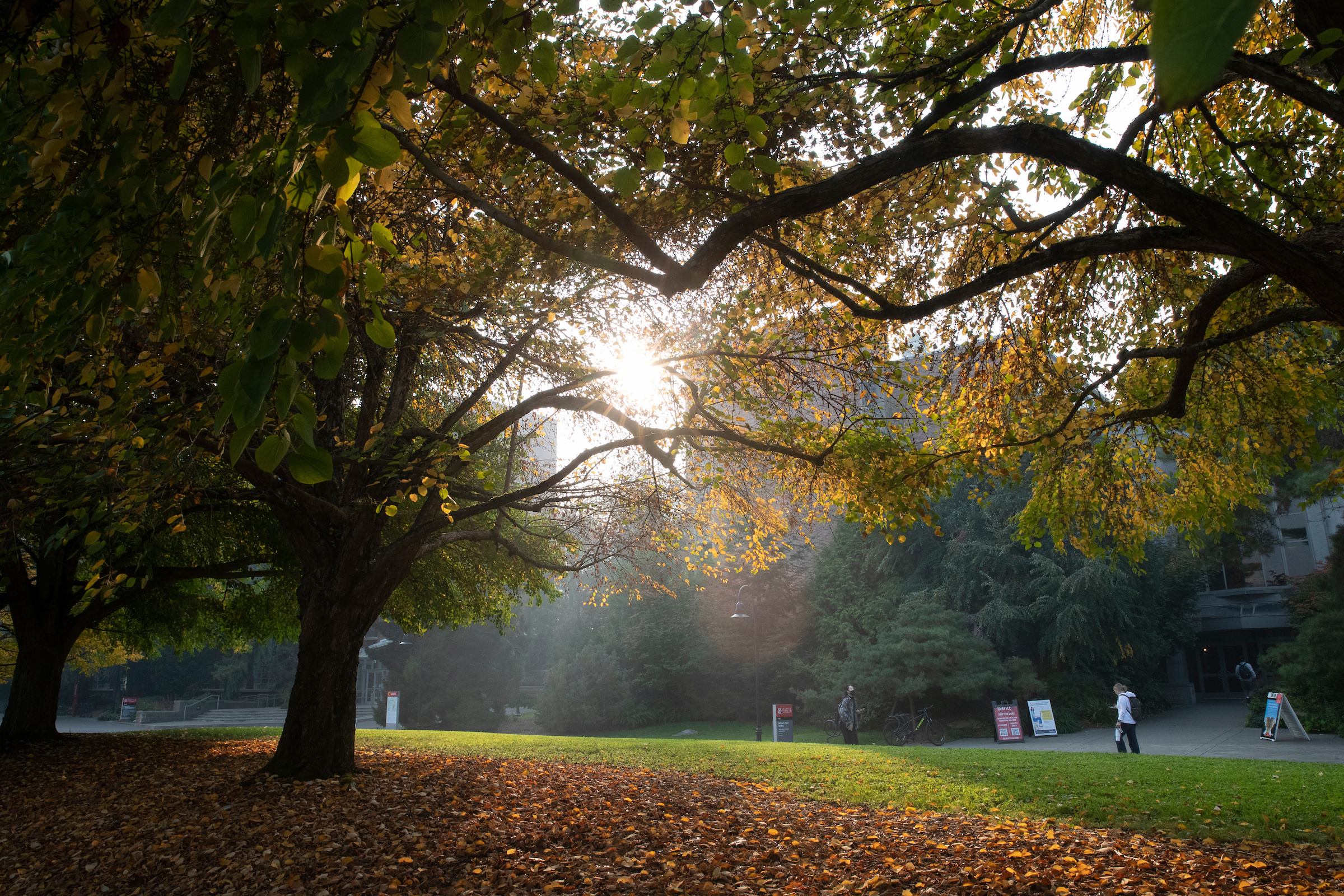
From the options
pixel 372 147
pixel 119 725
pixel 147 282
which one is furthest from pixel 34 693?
pixel 119 725

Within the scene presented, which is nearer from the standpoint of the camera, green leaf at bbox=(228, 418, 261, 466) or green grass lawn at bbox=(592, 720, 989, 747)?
green leaf at bbox=(228, 418, 261, 466)

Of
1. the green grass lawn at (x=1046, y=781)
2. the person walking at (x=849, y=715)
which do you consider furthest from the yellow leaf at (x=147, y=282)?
the person walking at (x=849, y=715)

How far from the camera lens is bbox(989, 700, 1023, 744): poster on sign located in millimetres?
22641

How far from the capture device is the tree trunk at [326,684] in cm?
877

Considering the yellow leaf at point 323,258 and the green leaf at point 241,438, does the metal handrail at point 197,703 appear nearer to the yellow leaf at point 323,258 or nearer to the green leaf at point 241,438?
the green leaf at point 241,438

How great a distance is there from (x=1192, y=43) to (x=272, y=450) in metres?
1.75

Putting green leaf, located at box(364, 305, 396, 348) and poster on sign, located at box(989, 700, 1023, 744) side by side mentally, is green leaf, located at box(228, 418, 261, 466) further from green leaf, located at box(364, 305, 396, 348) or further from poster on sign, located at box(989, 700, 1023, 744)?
poster on sign, located at box(989, 700, 1023, 744)

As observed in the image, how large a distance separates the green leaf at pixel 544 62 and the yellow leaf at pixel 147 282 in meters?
1.80

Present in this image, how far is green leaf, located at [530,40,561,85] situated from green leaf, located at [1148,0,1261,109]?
10.7 ft

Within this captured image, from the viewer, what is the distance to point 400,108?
2092mm

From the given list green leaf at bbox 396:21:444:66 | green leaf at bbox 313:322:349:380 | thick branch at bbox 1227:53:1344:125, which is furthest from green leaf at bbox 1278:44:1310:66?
green leaf at bbox 313:322:349:380

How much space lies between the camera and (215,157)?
322 centimetres

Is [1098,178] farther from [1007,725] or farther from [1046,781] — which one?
[1007,725]

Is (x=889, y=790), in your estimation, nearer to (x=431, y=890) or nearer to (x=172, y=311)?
(x=431, y=890)
